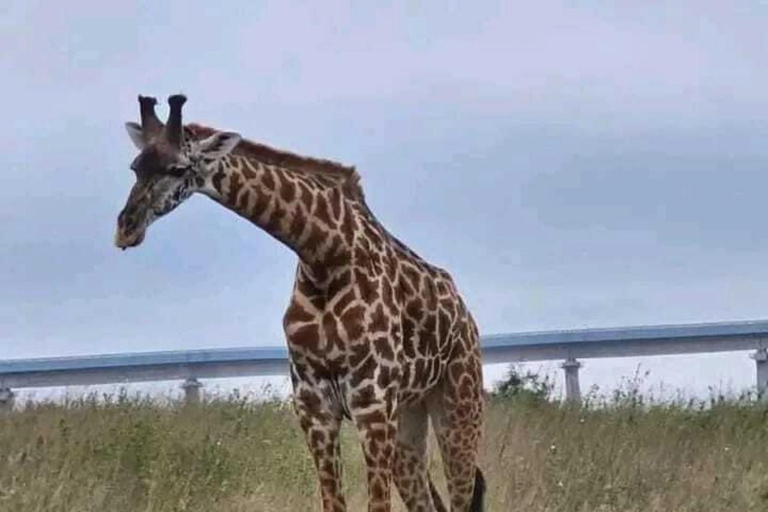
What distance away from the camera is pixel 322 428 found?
27.1ft

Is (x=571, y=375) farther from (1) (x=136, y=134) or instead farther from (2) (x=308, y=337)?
(1) (x=136, y=134)

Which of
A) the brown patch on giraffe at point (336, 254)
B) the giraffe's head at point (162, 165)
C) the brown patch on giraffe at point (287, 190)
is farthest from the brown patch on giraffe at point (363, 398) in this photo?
the giraffe's head at point (162, 165)

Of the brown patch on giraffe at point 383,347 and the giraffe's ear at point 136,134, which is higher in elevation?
the giraffe's ear at point 136,134

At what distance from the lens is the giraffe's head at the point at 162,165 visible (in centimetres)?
748

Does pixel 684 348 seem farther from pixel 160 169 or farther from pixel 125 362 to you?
pixel 160 169

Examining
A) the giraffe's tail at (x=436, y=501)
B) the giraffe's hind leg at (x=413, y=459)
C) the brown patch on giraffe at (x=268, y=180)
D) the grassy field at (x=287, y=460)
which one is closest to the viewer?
the brown patch on giraffe at (x=268, y=180)

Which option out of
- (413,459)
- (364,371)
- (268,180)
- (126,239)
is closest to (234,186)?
(268,180)

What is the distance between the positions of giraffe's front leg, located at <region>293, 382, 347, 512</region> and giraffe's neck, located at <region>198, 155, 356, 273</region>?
60 cm

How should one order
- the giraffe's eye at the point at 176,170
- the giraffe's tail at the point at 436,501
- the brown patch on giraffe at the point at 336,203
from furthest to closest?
the giraffe's tail at the point at 436,501, the brown patch on giraffe at the point at 336,203, the giraffe's eye at the point at 176,170

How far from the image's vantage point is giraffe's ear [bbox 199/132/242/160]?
7801 millimetres

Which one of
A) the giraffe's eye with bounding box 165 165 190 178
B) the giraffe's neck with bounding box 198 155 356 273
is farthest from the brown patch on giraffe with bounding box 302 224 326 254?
the giraffe's eye with bounding box 165 165 190 178

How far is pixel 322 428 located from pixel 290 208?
40.7 inches

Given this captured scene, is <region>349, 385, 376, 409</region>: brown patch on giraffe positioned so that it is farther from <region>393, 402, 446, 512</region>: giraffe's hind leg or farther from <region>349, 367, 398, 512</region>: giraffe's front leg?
<region>393, 402, 446, 512</region>: giraffe's hind leg

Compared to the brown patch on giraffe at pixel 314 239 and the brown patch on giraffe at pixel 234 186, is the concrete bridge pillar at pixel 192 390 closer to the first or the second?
the brown patch on giraffe at pixel 314 239
